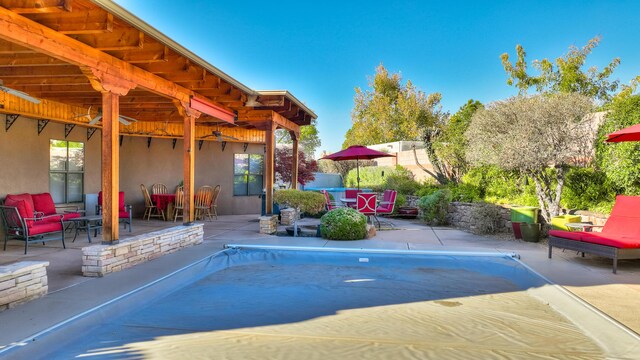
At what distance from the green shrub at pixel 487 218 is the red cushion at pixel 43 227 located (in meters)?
8.42

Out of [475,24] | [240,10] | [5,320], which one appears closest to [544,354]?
[5,320]

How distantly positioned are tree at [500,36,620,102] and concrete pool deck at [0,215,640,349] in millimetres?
13667

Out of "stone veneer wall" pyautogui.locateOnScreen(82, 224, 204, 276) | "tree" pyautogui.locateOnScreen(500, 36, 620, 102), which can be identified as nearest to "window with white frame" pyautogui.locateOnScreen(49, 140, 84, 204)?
"stone veneer wall" pyautogui.locateOnScreen(82, 224, 204, 276)

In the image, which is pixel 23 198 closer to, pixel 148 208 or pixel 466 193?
pixel 148 208

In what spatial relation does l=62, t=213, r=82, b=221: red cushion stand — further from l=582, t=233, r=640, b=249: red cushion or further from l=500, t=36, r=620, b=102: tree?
l=500, t=36, r=620, b=102: tree

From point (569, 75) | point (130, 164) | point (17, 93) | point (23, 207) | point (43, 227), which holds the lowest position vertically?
point (43, 227)

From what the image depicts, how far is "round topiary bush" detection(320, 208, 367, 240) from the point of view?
Result: 782 centimetres

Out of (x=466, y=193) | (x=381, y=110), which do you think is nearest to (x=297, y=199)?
(x=466, y=193)

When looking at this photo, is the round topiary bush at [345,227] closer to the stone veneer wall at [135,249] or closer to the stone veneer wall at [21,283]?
the stone veneer wall at [135,249]

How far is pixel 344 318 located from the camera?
4141 millimetres

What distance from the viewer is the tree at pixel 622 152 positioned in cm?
714

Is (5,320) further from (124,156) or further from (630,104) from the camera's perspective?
(630,104)

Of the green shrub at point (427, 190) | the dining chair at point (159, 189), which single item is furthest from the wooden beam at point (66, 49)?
the green shrub at point (427, 190)

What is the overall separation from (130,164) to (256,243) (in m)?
5.70
